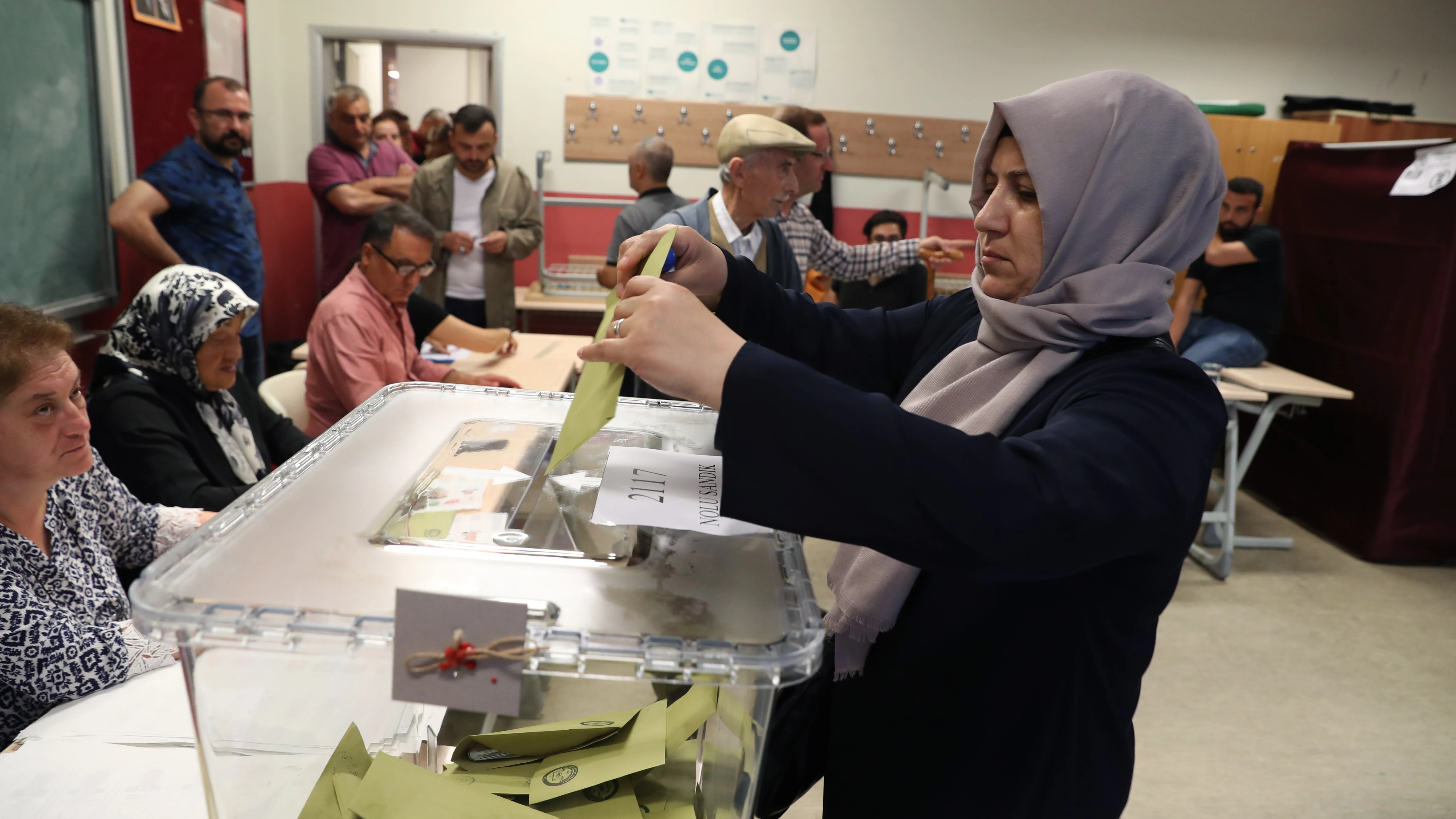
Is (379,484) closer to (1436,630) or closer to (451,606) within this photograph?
(451,606)

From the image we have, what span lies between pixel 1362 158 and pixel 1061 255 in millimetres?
4442

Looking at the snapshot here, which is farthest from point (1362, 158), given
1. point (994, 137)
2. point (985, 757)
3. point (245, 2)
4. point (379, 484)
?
point (245, 2)

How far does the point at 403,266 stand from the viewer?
2.88 meters

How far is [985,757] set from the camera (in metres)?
0.84

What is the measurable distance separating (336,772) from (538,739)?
18 centimetres

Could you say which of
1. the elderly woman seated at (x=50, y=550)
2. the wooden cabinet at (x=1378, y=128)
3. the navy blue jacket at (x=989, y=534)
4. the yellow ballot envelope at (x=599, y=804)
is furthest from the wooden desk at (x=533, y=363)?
the wooden cabinet at (x=1378, y=128)

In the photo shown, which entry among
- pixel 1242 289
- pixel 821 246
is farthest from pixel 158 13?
pixel 1242 289

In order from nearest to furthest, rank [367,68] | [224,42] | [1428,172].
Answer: [1428,172] < [224,42] < [367,68]

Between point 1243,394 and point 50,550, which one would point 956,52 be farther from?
point 50,550

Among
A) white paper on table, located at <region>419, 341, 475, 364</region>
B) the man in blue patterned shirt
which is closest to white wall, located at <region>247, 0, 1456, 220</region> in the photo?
the man in blue patterned shirt

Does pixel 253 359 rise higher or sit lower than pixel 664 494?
→ lower

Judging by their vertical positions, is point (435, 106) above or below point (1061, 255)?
above

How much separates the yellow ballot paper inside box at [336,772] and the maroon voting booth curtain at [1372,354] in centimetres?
451

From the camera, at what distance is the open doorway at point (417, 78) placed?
241 inches
